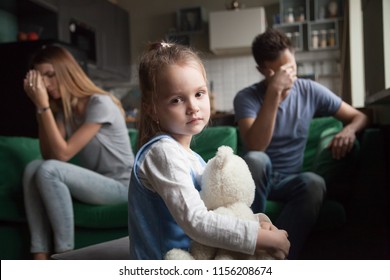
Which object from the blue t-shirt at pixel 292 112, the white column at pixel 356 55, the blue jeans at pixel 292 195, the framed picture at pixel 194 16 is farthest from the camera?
the framed picture at pixel 194 16

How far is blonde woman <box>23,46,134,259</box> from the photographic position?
80cm

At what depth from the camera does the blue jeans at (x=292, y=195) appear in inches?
15.8

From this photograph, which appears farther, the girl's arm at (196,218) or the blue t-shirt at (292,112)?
the blue t-shirt at (292,112)

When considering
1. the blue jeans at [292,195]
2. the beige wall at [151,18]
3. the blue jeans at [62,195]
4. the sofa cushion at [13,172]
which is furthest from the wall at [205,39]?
the sofa cushion at [13,172]

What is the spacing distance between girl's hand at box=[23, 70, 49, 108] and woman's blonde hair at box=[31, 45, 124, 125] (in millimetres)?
50

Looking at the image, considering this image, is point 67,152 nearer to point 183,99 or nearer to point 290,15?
point 183,99

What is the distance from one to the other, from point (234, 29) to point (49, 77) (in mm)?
1495

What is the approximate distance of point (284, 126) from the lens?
1.74ft

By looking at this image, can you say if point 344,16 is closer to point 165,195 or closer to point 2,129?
point 165,195

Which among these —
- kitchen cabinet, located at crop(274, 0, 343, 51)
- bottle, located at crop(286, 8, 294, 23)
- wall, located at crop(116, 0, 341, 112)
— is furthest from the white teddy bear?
bottle, located at crop(286, 8, 294, 23)

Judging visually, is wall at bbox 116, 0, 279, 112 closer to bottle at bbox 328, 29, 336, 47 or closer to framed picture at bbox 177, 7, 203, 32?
framed picture at bbox 177, 7, 203, 32

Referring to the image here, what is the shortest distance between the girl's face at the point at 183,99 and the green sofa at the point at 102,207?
0.13 ft

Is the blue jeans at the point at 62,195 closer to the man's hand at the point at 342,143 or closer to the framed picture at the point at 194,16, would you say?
the man's hand at the point at 342,143

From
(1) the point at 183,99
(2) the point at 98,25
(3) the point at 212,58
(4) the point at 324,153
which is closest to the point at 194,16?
(2) the point at 98,25
